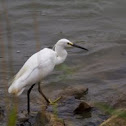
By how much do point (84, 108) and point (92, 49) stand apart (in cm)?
319

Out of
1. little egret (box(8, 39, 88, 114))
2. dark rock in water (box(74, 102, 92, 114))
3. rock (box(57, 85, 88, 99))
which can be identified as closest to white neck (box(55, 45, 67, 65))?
little egret (box(8, 39, 88, 114))

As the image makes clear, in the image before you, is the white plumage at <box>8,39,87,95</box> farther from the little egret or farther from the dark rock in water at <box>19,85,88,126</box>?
the dark rock in water at <box>19,85,88,126</box>

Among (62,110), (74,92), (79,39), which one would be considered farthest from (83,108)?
(79,39)

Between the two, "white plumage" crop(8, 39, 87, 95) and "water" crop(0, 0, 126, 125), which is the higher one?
"white plumage" crop(8, 39, 87, 95)

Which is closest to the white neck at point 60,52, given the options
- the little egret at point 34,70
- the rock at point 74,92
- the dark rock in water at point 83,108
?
the little egret at point 34,70

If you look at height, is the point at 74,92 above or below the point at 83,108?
below

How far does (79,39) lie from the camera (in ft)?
30.6

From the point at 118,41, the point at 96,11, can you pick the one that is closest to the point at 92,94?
the point at 118,41

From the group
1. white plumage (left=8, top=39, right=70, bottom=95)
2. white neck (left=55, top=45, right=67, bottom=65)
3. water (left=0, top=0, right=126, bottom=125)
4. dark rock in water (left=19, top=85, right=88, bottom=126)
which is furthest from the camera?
water (left=0, top=0, right=126, bottom=125)

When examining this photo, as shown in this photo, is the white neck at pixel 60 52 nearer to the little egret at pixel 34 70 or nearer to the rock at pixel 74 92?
the little egret at pixel 34 70

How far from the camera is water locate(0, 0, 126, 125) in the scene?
7.18m

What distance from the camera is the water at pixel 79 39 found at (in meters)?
7.18

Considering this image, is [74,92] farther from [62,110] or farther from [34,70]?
[34,70]

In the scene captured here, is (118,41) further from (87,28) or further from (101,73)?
(101,73)
